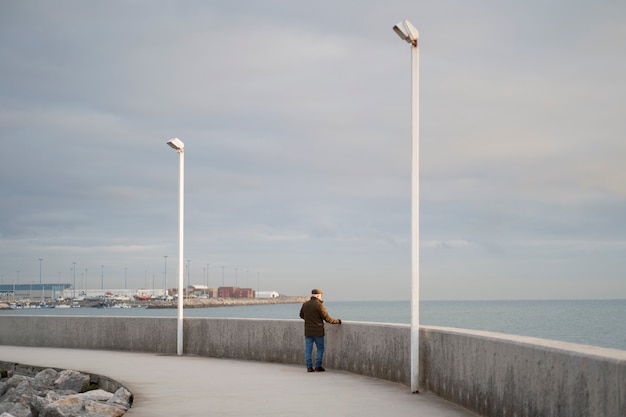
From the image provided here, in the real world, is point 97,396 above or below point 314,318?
below

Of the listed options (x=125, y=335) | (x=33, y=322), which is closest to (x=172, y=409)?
(x=125, y=335)

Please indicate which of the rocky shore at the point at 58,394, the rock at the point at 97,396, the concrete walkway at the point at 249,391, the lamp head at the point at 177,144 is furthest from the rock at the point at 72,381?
the lamp head at the point at 177,144

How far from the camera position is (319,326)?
17312 mm

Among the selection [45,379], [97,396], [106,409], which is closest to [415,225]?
[106,409]

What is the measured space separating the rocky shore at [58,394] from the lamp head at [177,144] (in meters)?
6.44

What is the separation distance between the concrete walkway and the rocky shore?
0.88 ft

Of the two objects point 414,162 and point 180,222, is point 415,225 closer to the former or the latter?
point 414,162

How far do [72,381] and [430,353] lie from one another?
7594mm

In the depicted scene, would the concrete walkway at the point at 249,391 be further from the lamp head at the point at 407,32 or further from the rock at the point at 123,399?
the lamp head at the point at 407,32

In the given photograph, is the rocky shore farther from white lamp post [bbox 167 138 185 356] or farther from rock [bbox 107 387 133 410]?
white lamp post [bbox 167 138 185 356]

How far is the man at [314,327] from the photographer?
17.2 m

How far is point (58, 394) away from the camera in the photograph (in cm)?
1584

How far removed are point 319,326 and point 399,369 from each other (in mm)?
2753

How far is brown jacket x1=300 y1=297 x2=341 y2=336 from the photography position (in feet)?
56.2
